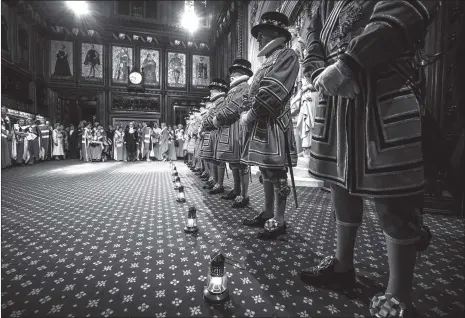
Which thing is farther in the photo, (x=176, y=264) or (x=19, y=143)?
(x=19, y=143)

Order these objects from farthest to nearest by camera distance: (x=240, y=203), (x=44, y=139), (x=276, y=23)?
(x=44, y=139) < (x=240, y=203) < (x=276, y=23)

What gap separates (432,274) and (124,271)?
88.0 inches

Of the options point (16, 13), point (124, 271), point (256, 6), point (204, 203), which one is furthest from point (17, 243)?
point (16, 13)

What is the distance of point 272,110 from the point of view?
211cm

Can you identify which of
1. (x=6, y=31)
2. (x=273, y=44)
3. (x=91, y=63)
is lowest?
(x=273, y=44)

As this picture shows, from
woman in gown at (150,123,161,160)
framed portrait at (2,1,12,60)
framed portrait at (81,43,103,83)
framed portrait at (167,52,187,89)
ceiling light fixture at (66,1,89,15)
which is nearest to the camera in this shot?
framed portrait at (2,1,12,60)

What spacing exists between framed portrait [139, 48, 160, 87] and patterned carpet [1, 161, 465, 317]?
52.5 ft

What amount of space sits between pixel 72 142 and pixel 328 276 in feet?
55.6

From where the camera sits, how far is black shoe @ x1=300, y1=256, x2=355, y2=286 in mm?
1547

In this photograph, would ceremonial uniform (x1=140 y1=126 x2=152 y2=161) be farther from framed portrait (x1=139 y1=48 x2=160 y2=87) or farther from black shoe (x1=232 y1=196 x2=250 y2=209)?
black shoe (x1=232 y1=196 x2=250 y2=209)

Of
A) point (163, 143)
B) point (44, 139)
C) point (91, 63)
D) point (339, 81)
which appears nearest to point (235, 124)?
point (339, 81)

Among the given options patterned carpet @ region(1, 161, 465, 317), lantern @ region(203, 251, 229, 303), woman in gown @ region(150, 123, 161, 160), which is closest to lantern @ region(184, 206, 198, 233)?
patterned carpet @ region(1, 161, 465, 317)

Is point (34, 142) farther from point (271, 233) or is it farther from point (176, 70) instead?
point (271, 233)

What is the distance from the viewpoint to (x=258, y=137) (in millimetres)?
2373
